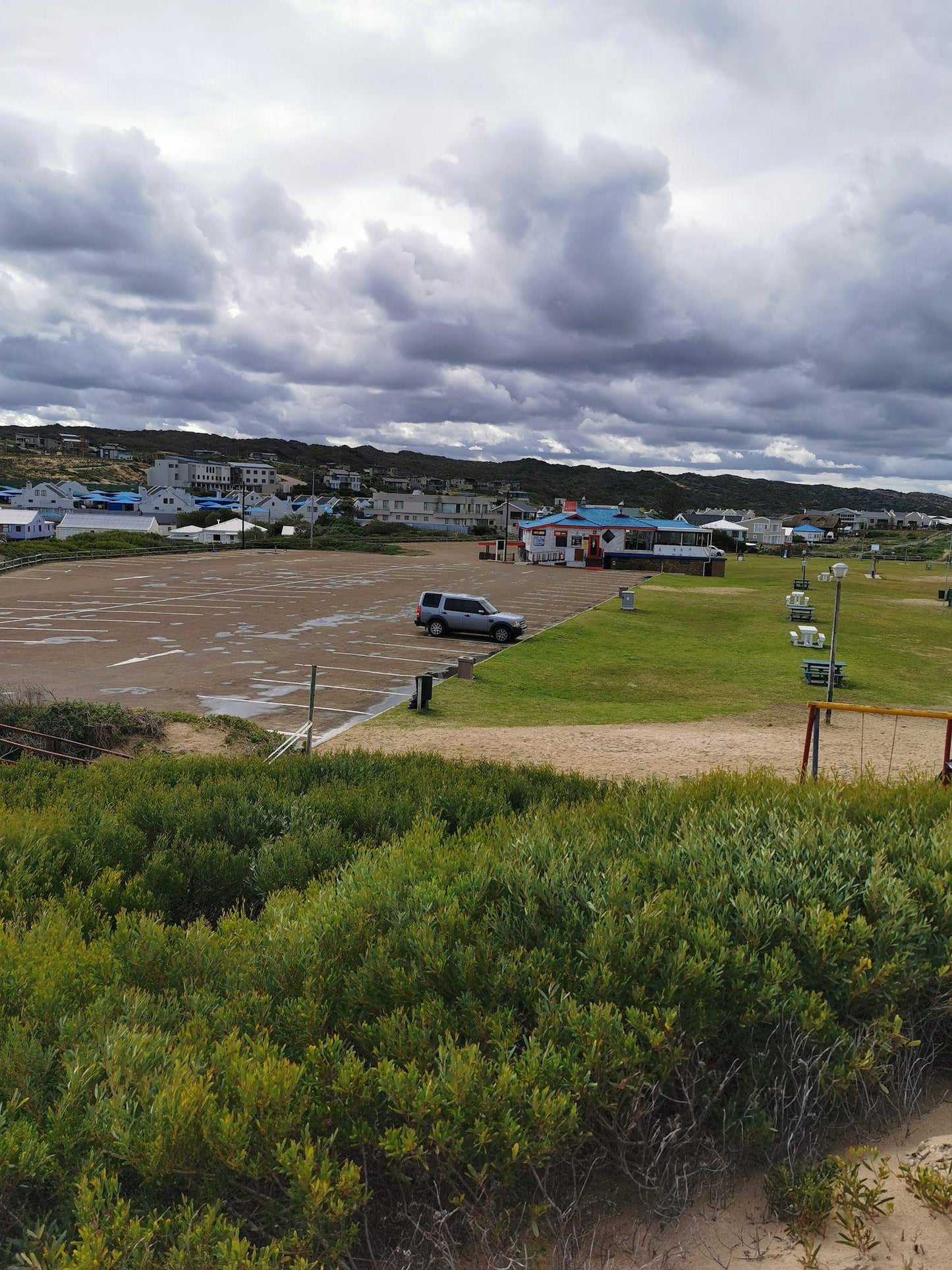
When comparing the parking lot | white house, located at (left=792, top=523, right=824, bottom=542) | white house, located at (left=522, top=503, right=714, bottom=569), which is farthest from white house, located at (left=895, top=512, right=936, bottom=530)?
the parking lot

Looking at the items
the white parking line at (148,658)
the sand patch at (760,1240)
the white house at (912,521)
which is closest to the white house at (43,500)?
the white parking line at (148,658)

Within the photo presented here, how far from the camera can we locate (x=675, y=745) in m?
14.5

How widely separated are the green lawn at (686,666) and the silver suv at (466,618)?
86 centimetres

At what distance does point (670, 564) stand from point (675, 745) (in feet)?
176

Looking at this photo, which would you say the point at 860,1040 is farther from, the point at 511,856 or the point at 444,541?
the point at 444,541

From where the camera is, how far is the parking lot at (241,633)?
17.9 metres

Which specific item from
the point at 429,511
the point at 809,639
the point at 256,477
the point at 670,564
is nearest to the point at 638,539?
the point at 670,564

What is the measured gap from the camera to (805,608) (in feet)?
109

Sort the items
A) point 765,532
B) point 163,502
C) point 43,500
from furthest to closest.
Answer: point 765,532 → point 163,502 → point 43,500

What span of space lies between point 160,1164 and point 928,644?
31.2m

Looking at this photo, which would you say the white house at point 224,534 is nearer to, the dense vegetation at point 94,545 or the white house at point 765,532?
the dense vegetation at point 94,545

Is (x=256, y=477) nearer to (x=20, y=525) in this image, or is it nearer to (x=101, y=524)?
(x=101, y=524)

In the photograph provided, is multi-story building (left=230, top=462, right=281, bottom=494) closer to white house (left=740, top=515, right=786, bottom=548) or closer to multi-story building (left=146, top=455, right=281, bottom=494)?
multi-story building (left=146, top=455, right=281, bottom=494)

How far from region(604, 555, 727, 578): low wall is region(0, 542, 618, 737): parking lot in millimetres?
14139
